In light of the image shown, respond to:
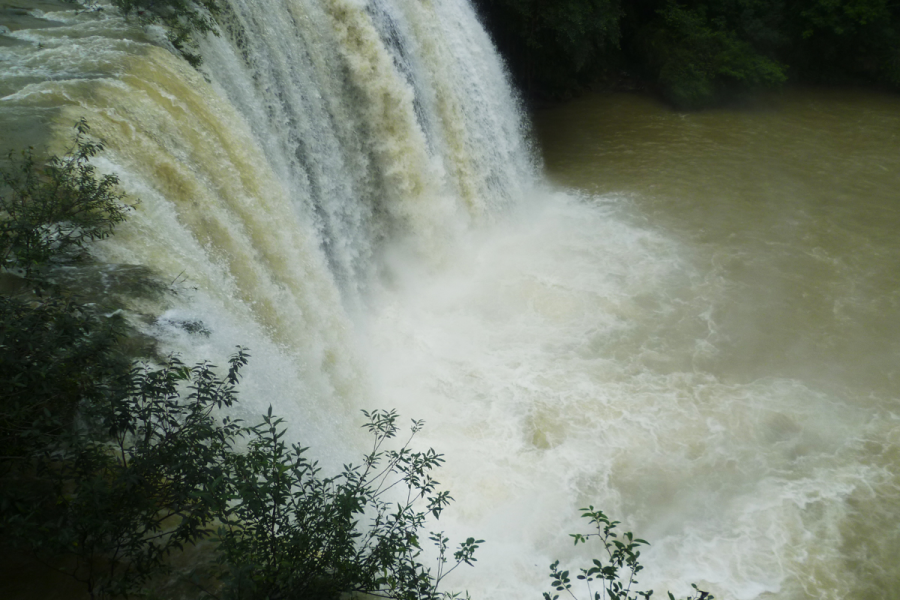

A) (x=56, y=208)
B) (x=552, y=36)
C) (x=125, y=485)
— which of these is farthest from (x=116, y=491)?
(x=552, y=36)

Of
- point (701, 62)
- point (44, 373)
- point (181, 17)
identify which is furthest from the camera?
point (701, 62)

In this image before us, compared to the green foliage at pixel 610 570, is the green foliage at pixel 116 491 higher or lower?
lower

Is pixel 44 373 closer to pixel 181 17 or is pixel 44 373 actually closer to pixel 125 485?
pixel 125 485

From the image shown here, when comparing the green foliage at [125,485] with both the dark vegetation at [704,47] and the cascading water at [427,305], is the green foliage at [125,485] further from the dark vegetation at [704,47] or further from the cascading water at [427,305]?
the dark vegetation at [704,47]

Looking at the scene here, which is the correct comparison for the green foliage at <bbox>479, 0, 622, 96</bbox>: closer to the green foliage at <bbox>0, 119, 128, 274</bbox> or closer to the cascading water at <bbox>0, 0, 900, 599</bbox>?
the cascading water at <bbox>0, 0, 900, 599</bbox>

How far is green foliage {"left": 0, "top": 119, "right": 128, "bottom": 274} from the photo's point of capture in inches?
146

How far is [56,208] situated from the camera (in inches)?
160

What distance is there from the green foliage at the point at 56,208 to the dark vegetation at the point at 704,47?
1089cm

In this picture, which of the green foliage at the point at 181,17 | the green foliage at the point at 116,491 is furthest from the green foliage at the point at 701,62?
the green foliage at the point at 116,491

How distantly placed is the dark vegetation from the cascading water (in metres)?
4.59

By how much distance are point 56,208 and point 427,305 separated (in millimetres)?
5243

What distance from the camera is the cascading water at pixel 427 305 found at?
17.0 feet

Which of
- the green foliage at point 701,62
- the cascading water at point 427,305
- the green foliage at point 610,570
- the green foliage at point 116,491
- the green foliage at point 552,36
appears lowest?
the green foliage at point 116,491

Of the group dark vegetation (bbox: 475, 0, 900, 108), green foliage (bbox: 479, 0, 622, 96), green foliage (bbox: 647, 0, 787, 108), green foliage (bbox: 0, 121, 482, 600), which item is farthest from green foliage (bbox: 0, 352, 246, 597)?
green foliage (bbox: 647, 0, 787, 108)
